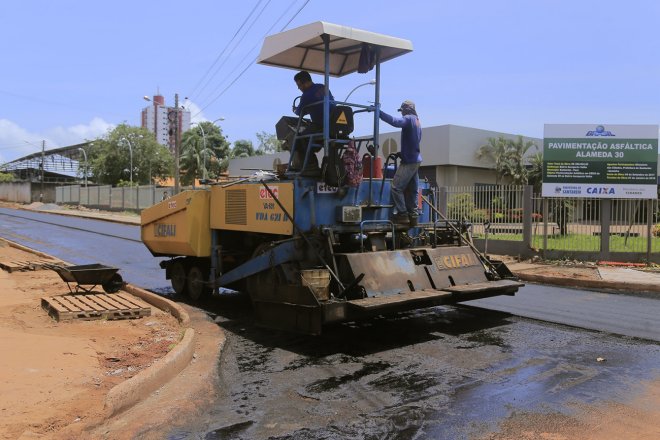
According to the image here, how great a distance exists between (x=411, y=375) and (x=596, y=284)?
298 inches

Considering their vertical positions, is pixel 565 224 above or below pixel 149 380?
above

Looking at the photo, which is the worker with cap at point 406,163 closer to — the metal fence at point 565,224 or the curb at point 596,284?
the curb at point 596,284

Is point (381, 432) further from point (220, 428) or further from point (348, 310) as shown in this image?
point (348, 310)

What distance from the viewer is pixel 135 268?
12.8 metres

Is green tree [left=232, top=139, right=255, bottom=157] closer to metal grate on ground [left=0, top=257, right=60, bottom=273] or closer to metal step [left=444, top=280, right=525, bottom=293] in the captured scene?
metal grate on ground [left=0, top=257, right=60, bottom=273]

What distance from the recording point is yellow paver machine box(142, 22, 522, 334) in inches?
235

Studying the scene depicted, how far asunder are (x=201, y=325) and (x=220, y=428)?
3304 mm

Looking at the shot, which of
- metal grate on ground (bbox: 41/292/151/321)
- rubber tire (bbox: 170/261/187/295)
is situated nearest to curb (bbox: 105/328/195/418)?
metal grate on ground (bbox: 41/292/151/321)

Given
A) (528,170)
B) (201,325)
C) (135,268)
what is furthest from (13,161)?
(201,325)

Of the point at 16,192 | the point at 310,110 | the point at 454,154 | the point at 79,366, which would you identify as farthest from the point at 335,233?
the point at 16,192

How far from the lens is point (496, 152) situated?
35.7m

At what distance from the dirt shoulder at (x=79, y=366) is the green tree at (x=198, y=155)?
5023 cm

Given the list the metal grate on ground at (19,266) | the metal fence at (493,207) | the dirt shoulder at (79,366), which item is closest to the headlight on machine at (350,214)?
the dirt shoulder at (79,366)

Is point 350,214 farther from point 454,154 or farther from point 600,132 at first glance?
point 454,154
